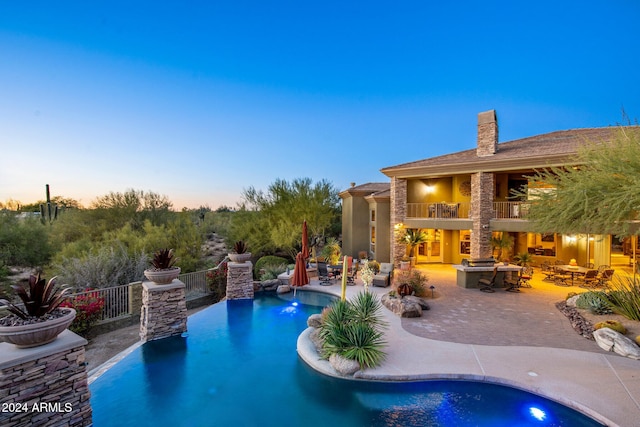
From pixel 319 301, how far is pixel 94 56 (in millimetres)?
14470

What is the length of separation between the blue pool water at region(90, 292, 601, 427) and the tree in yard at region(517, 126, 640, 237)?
546cm

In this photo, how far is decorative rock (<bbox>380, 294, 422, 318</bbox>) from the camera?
30.8 feet

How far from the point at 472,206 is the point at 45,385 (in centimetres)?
1703

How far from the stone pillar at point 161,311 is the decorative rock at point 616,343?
440 inches

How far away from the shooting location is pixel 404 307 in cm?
951

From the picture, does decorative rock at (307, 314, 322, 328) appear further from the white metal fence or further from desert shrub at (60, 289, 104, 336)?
desert shrub at (60, 289, 104, 336)

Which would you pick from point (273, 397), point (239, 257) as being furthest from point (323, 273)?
point (273, 397)

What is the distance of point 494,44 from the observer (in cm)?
2217

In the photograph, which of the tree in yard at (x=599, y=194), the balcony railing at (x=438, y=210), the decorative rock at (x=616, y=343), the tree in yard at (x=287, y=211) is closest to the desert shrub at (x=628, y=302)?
the decorative rock at (x=616, y=343)

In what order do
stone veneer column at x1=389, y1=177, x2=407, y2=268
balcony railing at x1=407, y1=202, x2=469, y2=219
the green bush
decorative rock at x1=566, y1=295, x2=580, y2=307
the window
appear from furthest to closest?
the window < balcony railing at x1=407, y1=202, x2=469, y2=219 < stone veneer column at x1=389, y1=177, x2=407, y2=268 < the green bush < decorative rock at x1=566, y1=295, x2=580, y2=307

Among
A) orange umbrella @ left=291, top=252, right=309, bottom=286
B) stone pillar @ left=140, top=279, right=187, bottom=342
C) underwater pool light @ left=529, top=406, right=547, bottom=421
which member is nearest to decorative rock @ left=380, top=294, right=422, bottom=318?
orange umbrella @ left=291, top=252, right=309, bottom=286

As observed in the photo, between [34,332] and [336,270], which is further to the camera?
[336,270]

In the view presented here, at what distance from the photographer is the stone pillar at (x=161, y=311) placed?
827 centimetres

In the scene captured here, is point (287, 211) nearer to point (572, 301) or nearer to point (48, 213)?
point (572, 301)
